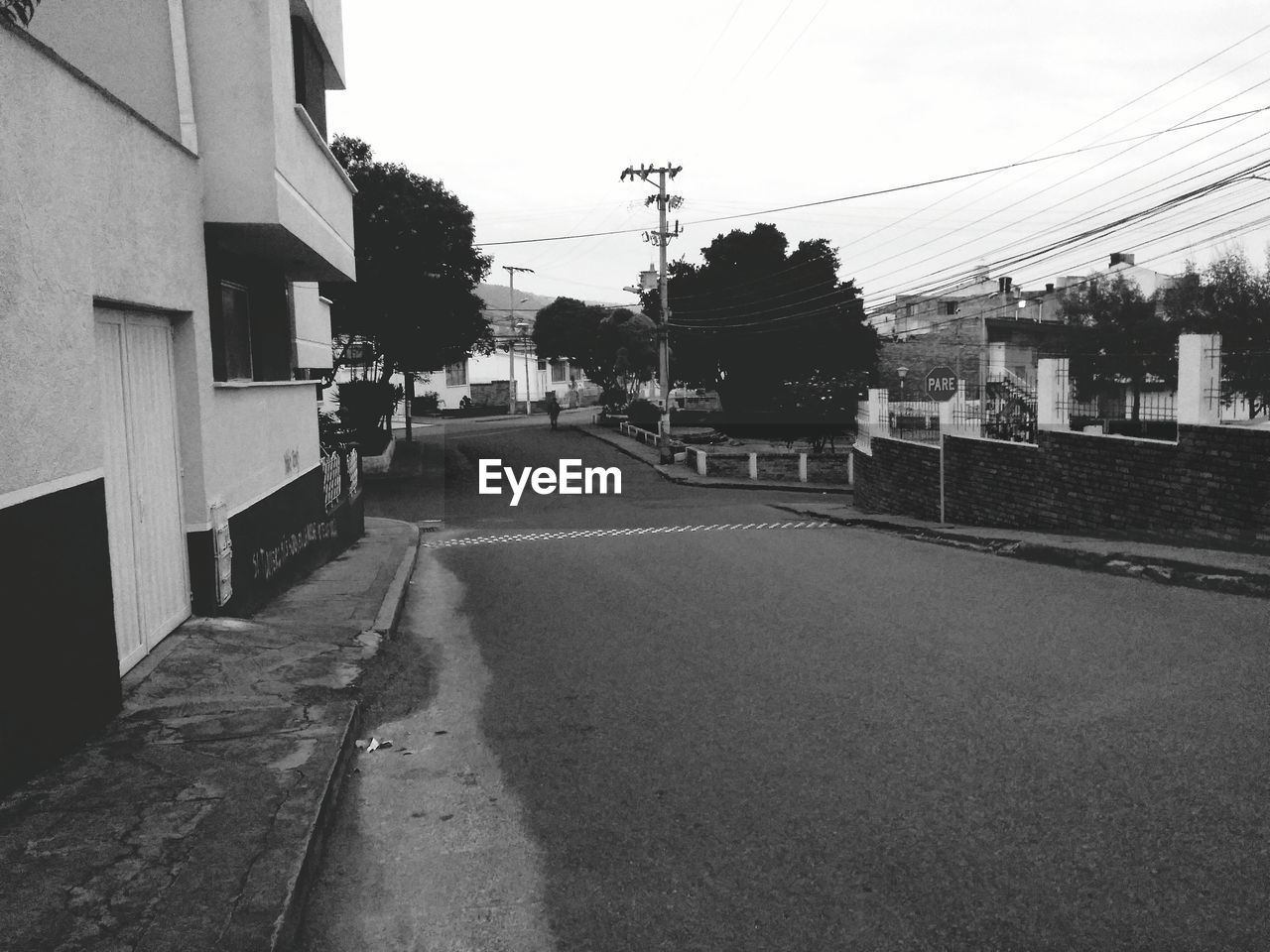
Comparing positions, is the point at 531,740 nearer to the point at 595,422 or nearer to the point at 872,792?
the point at 872,792

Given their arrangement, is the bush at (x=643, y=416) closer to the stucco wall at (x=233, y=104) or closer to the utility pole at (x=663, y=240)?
the utility pole at (x=663, y=240)

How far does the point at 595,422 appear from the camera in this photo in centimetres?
6106

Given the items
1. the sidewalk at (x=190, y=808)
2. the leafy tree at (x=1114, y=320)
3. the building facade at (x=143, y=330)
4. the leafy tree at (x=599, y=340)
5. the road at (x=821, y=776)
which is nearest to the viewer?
the sidewalk at (x=190, y=808)

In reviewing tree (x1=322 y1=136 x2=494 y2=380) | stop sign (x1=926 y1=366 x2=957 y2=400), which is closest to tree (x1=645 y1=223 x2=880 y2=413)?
tree (x1=322 y1=136 x2=494 y2=380)

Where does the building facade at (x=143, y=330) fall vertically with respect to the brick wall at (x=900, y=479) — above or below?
above

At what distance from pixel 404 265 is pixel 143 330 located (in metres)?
28.0

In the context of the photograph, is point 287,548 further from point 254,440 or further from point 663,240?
point 663,240

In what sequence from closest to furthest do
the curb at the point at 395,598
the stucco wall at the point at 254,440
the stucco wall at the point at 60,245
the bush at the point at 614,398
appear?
the stucco wall at the point at 60,245, the stucco wall at the point at 254,440, the curb at the point at 395,598, the bush at the point at 614,398

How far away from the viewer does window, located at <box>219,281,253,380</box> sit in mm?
10688

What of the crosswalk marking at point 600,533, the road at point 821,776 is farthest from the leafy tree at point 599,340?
the road at point 821,776

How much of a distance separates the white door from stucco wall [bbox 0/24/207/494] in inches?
15.8

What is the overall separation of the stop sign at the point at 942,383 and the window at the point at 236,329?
34.4ft

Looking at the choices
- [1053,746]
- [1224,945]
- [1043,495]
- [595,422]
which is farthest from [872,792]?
[595,422]

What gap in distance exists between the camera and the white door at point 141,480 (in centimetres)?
679
